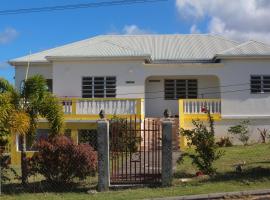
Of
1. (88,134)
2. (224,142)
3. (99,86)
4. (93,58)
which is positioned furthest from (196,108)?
(93,58)

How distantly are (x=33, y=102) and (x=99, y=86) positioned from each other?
15.3 metres

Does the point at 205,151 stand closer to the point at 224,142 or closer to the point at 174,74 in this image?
the point at 224,142

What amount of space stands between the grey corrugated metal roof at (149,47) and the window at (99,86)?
4.58ft

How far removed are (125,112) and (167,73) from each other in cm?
512

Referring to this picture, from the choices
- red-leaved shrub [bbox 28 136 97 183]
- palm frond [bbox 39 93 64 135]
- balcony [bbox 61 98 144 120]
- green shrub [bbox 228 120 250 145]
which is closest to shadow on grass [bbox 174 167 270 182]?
red-leaved shrub [bbox 28 136 97 183]

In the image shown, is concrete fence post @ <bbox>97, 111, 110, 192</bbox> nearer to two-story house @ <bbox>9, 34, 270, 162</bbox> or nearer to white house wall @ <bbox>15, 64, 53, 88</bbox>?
two-story house @ <bbox>9, 34, 270, 162</bbox>

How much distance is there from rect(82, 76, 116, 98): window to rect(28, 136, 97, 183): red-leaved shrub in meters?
15.6

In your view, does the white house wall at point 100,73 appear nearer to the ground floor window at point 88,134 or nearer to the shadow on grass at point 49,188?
the ground floor window at point 88,134

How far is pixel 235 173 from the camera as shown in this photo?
15.5m

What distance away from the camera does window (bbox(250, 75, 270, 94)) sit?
99.4 feet

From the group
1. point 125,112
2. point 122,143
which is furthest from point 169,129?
point 125,112

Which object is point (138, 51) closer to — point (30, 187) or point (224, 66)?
point (224, 66)

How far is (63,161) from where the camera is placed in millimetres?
14375

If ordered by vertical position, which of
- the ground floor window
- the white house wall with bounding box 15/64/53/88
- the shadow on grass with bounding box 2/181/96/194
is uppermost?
the white house wall with bounding box 15/64/53/88
